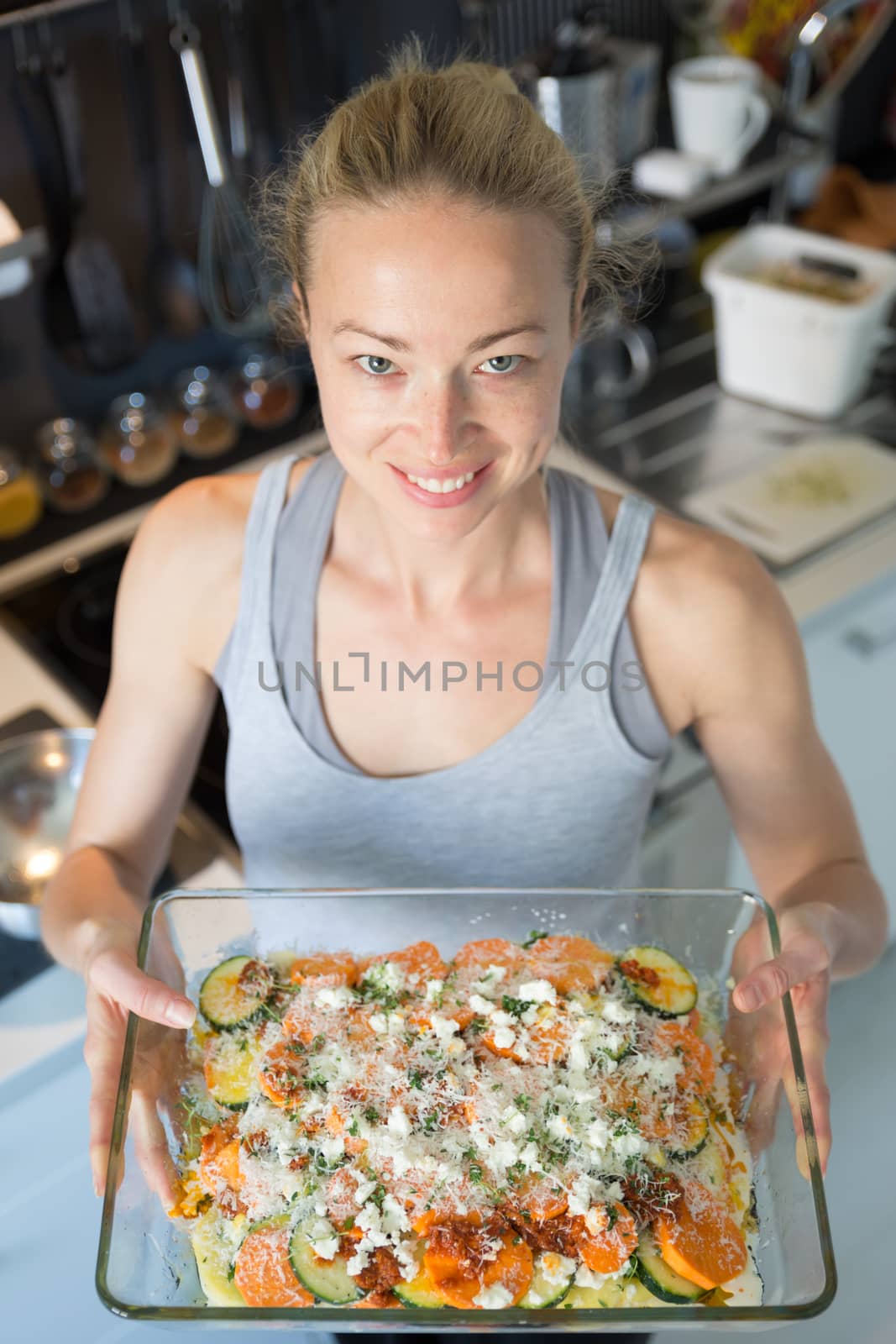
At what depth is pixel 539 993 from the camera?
35.8 inches

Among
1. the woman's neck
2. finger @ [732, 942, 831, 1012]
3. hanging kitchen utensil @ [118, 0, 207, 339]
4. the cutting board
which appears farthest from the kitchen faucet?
finger @ [732, 942, 831, 1012]

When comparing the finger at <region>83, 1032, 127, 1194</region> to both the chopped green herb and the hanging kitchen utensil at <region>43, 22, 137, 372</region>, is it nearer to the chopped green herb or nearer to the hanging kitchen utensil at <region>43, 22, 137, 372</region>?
the chopped green herb

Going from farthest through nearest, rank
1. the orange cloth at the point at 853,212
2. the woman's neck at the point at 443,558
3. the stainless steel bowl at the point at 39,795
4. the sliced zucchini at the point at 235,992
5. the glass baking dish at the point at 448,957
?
the orange cloth at the point at 853,212
the stainless steel bowl at the point at 39,795
the woman's neck at the point at 443,558
the sliced zucchini at the point at 235,992
the glass baking dish at the point at 448,957

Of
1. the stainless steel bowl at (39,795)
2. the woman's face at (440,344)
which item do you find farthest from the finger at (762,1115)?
the stainless steel bowl at (39,795)

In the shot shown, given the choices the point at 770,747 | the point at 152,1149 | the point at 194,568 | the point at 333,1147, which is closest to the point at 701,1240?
the point at 333,1147

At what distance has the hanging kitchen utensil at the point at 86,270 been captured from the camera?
1661mm

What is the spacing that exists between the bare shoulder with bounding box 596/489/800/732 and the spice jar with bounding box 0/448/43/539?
111cm

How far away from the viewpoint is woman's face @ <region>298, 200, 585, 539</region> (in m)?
0.91

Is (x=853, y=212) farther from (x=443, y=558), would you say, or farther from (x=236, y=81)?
(x=443, y=558)

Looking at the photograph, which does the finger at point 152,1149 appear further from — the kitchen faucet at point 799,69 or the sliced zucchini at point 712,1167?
the kitchen faucet at point 799,69

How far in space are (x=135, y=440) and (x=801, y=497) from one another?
1.07 metres

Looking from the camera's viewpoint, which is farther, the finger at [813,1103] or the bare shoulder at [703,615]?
the bare shoulder at [703,615]

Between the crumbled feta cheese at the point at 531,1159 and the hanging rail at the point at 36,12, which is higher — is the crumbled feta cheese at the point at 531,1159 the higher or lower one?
the lower one

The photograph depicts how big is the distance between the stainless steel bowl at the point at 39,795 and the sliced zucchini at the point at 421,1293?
2.52 feet
